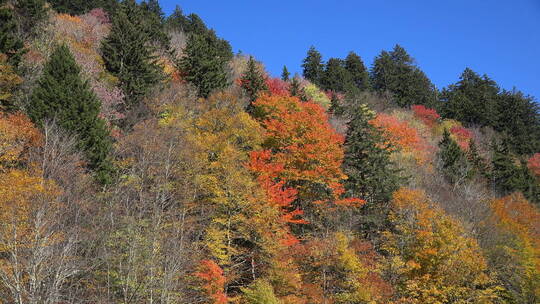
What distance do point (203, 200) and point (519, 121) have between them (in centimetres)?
6997

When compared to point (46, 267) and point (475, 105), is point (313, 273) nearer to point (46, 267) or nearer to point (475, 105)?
point (46, 267)

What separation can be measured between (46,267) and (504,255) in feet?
98.7

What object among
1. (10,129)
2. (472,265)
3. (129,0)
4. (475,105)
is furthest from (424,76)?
(10,129)

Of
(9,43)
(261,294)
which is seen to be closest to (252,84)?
(9,43)

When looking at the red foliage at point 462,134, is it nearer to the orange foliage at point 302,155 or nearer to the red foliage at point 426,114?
the red foliage at point 426,114

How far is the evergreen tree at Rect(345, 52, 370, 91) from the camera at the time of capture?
75938 millimetres

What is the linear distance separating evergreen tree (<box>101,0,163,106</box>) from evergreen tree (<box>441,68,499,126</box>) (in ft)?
182

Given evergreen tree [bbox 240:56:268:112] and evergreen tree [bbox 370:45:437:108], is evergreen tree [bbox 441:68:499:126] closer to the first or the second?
evergreen tree [bbox 370:45:437:108]

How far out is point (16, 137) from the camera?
22828 mm

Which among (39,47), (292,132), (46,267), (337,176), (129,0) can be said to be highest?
(129,0)

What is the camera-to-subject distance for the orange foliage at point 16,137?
846 inches

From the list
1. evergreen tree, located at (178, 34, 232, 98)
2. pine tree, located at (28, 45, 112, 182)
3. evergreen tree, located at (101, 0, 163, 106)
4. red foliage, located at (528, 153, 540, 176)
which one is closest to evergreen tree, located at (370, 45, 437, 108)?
red foliage, located at (528, 153, 540, 176)

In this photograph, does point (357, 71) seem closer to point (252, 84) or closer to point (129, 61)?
point (252, 84)

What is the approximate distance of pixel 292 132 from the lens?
3266cm
